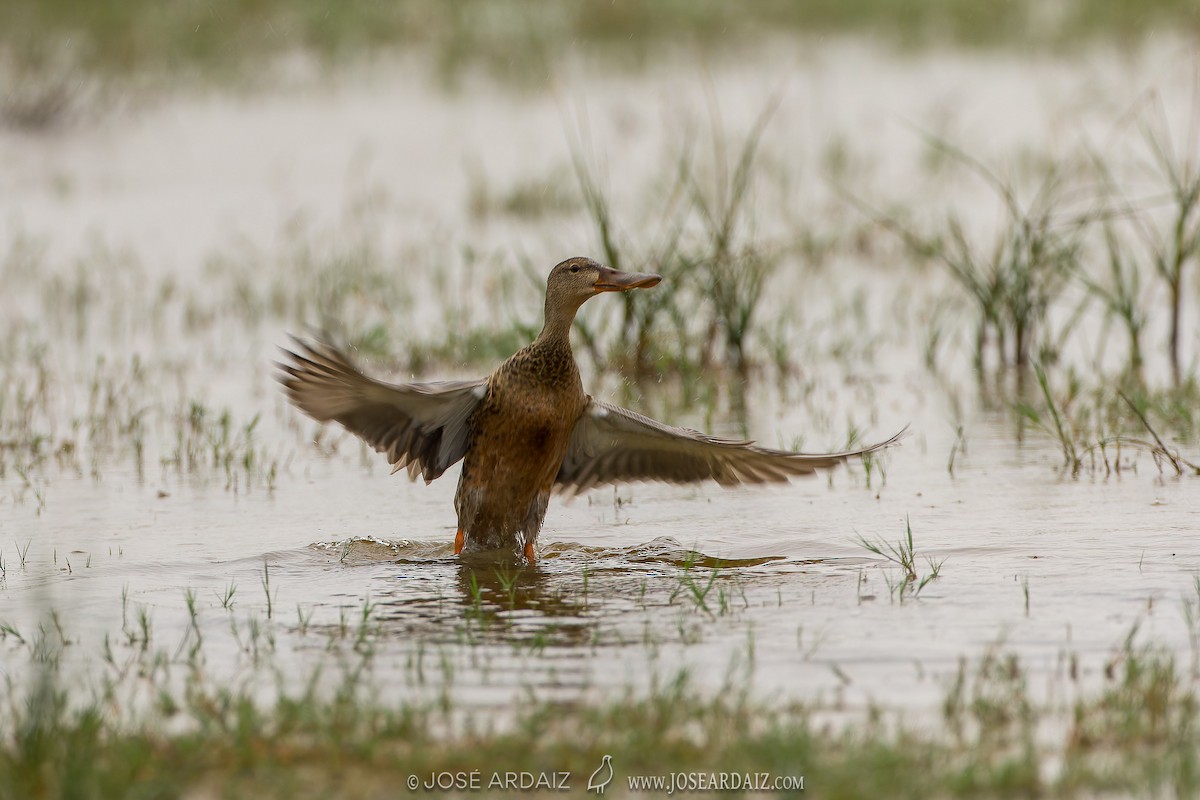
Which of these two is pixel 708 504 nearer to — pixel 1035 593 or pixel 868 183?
pixel 1035 593

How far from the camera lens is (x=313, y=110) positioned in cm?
1427

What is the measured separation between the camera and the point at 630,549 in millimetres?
5453

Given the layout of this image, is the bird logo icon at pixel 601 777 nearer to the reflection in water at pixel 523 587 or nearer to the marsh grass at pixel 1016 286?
the reflection in water at pixel 523 587

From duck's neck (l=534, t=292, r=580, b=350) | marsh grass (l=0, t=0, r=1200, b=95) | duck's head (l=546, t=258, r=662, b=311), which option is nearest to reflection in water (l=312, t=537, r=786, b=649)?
duck's neck (l=534, t=292, r=580, b=350)

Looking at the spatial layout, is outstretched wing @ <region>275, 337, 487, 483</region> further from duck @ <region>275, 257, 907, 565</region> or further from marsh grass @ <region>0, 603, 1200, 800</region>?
marsh grass @ <region>0, 603, 1200, 800</region>

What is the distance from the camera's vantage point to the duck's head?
540cm

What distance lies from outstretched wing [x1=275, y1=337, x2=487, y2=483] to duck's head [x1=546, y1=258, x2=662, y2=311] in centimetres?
35

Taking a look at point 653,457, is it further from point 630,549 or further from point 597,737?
point 597,737

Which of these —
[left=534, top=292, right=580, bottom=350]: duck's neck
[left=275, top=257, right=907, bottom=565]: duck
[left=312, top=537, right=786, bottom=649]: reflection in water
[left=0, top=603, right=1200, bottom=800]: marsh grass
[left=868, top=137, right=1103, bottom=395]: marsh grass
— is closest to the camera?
[left=0, top=603, right=1200, bottom=800]: marsh grass

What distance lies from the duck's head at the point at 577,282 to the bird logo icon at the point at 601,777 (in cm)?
226

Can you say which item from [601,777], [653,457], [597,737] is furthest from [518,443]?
[601,777]

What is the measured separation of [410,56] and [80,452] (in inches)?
413

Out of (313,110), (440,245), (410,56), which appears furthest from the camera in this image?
(410,56)

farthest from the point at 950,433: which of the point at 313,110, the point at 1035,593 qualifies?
the point at 313,110
